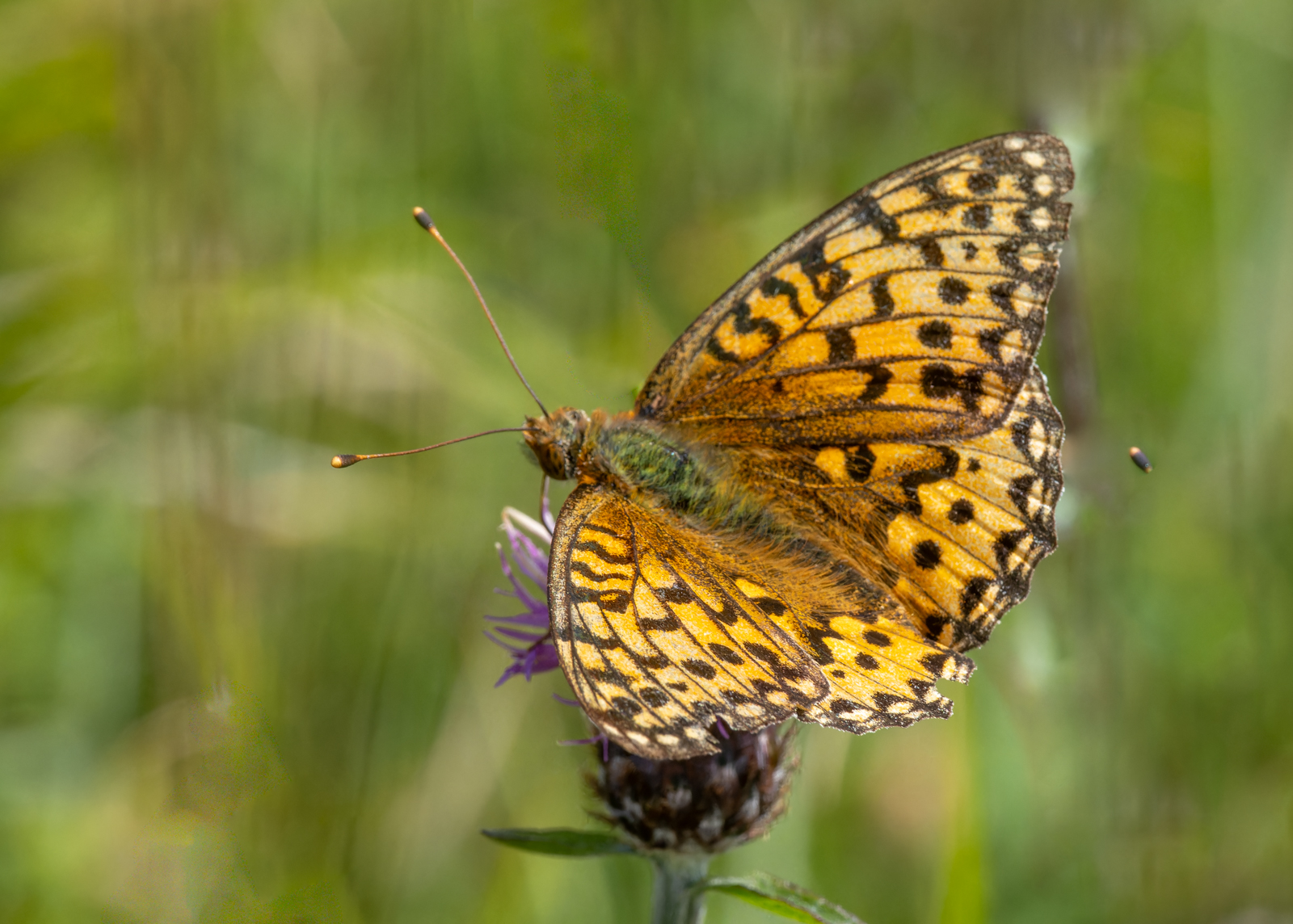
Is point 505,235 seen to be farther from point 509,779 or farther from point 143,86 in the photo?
point 509,779

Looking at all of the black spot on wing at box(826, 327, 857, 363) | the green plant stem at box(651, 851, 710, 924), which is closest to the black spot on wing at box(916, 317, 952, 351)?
the black spot on wing at box(826, 327, 857, 363)

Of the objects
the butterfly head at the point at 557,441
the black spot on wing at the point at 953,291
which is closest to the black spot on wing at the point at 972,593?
the black spot on wing at the point at 953,291

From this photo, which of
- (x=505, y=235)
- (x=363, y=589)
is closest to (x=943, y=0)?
(x=505, y=235)

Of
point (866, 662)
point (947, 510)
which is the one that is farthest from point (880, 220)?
point (866, 662)

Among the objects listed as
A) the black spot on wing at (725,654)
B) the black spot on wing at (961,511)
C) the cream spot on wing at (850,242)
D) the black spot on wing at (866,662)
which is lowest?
the black spot on wing at (866,662)

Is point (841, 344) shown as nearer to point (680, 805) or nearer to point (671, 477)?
point (671, 477)

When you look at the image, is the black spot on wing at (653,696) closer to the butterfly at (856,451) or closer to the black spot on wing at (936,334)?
the butterfly at (856,451)
